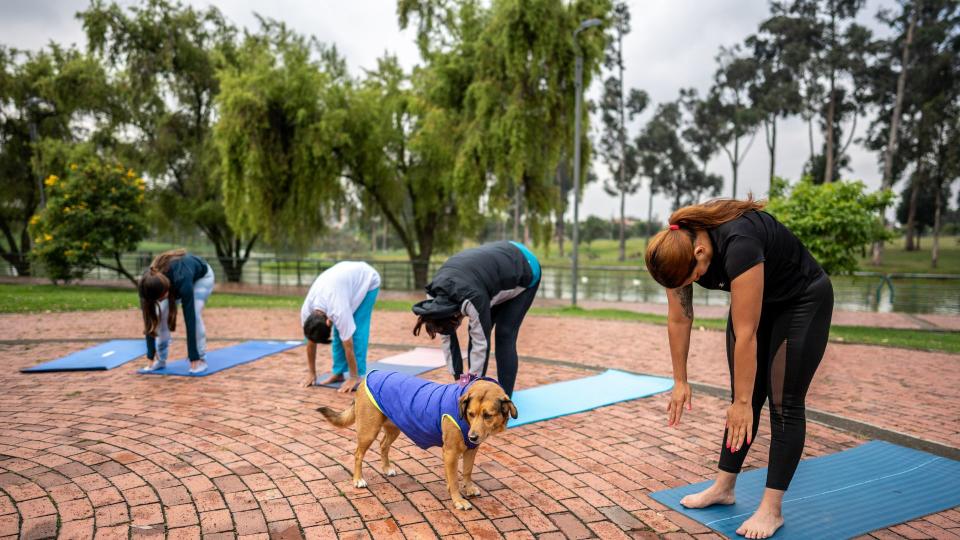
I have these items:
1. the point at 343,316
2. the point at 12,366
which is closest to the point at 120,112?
the point at 12,366

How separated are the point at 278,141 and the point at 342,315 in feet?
54.3

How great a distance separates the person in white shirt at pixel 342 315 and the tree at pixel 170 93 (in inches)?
732

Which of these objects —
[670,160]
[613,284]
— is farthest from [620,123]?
[613,284]

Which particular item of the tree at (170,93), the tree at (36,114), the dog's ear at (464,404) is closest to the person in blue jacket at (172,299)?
the dog's ear at (464,404)

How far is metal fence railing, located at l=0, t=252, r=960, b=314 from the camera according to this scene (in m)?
16.6

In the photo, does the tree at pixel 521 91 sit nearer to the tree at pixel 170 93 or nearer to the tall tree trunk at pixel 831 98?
the tree at pixel 170 93

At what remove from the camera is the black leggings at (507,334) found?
4.75 m

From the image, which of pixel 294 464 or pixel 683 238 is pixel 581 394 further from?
pixel 683 238

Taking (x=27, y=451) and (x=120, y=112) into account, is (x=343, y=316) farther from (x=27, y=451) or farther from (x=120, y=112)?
(x=120, y=112)

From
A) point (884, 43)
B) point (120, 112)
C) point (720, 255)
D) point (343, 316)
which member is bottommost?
point (343, 316)

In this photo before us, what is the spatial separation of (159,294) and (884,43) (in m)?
46.6

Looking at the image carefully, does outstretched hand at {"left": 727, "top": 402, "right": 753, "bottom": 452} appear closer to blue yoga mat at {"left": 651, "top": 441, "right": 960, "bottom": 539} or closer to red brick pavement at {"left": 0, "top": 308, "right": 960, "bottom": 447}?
blue yoga mat at {"left": 651, "top": 441, "right": 960, "bottom": 539}

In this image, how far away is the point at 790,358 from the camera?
9.25 ft

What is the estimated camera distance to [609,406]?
17.5 feet
